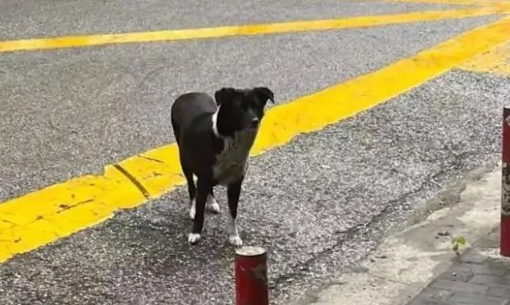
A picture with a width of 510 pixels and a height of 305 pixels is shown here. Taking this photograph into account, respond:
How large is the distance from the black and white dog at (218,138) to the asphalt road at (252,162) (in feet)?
0.98

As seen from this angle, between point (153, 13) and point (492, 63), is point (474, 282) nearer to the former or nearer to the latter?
point (492, 63)

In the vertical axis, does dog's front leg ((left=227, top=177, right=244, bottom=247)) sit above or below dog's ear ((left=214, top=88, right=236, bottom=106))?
below

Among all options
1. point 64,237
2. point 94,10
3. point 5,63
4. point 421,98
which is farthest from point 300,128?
point 94,10

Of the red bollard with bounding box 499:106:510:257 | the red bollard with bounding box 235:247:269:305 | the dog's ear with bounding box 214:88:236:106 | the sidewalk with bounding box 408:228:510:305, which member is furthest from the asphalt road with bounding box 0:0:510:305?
the red bollard with bounding box 235:247:269:305

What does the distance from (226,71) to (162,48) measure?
128 centimetres

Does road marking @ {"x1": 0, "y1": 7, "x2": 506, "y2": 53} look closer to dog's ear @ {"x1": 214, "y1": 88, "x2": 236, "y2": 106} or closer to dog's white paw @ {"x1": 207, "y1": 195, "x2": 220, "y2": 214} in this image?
dog's white paw @ {"x1": 207, "y1": 195, "x2": 220, "y2": 214}

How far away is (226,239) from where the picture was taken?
18.1 feet

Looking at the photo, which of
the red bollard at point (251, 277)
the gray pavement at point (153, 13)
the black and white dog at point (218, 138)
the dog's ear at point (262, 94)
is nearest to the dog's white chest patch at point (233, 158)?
the black and white dog at point (218, 138)

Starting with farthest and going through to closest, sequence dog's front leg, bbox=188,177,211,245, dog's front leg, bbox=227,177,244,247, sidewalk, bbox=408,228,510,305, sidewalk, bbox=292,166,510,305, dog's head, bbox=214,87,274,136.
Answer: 1. dog's front leg, bbox=227,177,244,247
2. dog's front leg, bbox=188,177,211,245
3. dog's head, bbox=214,87,274,136
4. sidewalk, bbox=292,166,510,305
5. sidewalk, bbox=408,228,510,305

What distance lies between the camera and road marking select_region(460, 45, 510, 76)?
956cm

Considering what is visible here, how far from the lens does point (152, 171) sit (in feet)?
21.6

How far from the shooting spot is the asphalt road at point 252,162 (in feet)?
16.7

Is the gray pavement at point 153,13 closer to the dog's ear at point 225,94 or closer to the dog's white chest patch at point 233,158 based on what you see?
the dog's white chest patch at point 233,158

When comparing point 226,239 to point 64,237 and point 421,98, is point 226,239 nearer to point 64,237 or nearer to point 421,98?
point 64,237
